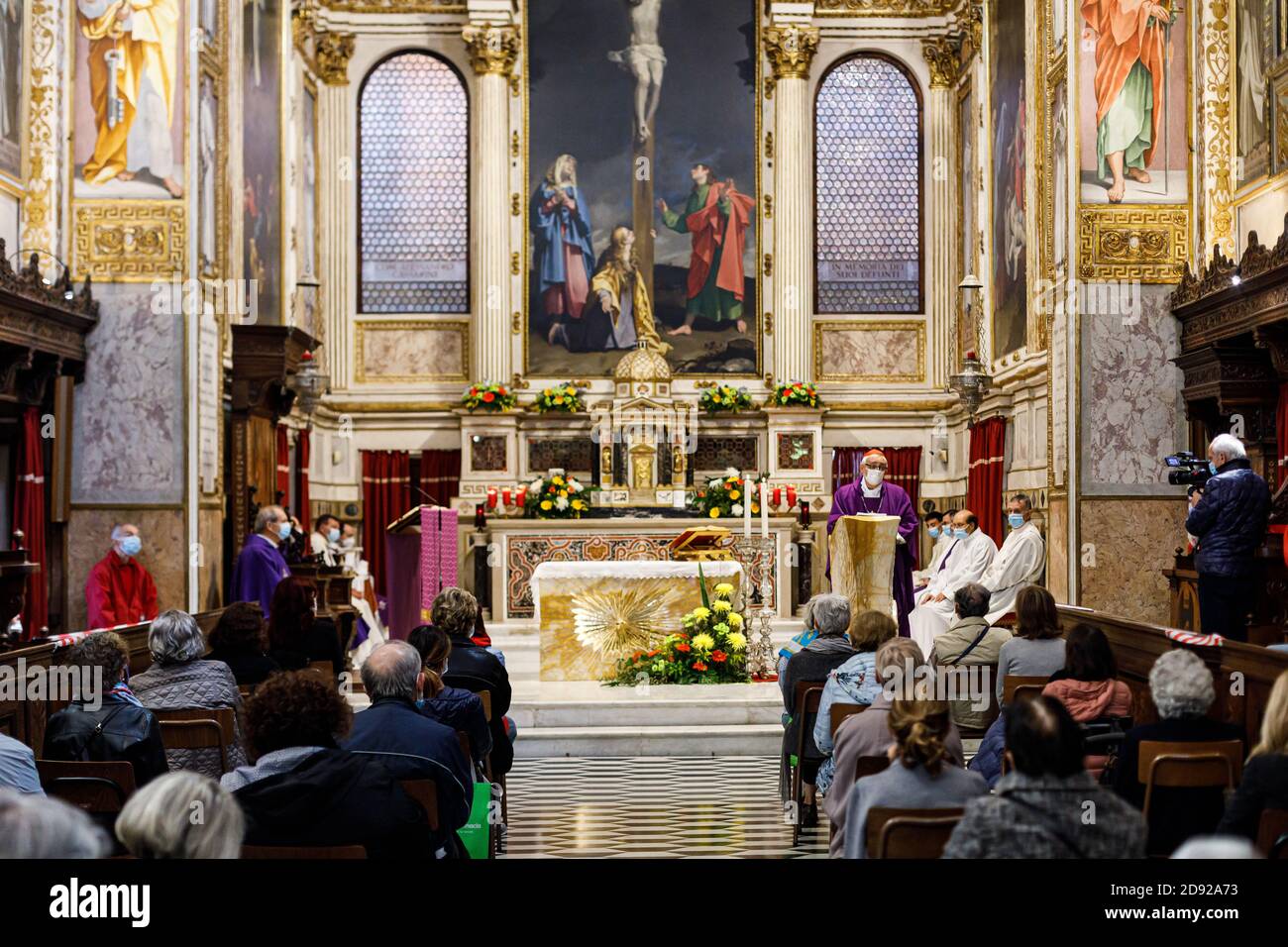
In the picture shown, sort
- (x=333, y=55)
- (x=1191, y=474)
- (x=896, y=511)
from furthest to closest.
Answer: (x=333, y=55) < (x=896, y=511) < (x=1191, y=474)

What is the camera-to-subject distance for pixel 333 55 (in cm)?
2003

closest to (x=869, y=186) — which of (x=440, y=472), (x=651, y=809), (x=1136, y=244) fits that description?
(x=440, y=472)

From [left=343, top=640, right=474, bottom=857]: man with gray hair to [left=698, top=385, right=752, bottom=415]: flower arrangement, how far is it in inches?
553

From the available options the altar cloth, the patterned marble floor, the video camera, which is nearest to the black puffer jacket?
the video camera

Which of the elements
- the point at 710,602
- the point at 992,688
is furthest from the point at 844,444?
the point at 992,688

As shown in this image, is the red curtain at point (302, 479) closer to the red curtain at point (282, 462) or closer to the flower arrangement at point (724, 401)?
the red curtain at point (282, 462)

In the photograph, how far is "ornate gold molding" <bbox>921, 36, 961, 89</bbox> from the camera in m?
20.1

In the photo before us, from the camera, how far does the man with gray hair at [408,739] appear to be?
4.73 m

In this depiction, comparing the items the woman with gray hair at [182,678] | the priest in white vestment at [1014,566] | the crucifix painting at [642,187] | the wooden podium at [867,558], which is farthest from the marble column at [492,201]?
the woman with gray hair at [182,678]

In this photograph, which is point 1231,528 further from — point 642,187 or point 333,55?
point 333,55

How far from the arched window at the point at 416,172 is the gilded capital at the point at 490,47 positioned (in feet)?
2.96

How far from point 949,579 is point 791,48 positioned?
1013cm

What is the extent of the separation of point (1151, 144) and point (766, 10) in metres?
7.99
